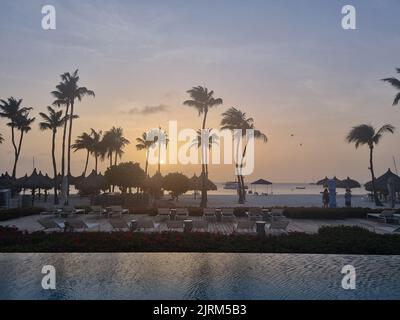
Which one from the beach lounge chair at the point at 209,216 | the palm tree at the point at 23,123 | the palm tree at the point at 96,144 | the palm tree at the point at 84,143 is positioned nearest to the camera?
the beach lounge chair at the point at 209,216

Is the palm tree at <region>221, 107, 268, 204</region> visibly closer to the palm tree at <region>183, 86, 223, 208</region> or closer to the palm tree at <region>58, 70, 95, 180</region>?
the palm tree at <region>183, 86, 223, 208</region>

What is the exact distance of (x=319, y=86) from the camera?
22.3m

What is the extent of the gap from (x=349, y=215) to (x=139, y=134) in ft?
189

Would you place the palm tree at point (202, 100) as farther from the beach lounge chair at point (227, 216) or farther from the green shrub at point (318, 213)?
the beach lounge chair at point (227, 216)

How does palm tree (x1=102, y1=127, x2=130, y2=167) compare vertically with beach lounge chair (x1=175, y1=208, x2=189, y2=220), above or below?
Result: above

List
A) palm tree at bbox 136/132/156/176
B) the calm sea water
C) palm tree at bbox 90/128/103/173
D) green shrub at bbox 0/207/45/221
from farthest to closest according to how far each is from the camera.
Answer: palm tree at bbox 136/132/156/176 < palm tree at bbox 90/128/103/173 < green shrub at bbox 0/207/45/221 < the calm sea water

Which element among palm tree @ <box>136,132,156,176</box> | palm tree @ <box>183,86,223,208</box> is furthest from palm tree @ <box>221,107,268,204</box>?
palm tree @ <box>136,132,156,176</box>

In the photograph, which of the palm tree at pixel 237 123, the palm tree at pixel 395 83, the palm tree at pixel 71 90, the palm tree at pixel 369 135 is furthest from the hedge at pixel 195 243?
the palm tree at pixel 71 90

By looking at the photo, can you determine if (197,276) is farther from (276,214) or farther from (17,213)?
(17,213)

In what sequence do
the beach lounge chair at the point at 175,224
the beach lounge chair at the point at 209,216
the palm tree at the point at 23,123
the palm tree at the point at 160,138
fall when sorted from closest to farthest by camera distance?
the beach lounge chair at the point at 175,224, the beach lounge chair at the point at 209,216, the palm tree at the point at 23,123, the palm tree at the point at 160,138

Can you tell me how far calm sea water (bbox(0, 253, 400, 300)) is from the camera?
760 cm

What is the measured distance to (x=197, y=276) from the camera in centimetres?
901

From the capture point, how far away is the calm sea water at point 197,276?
24.9 feet
